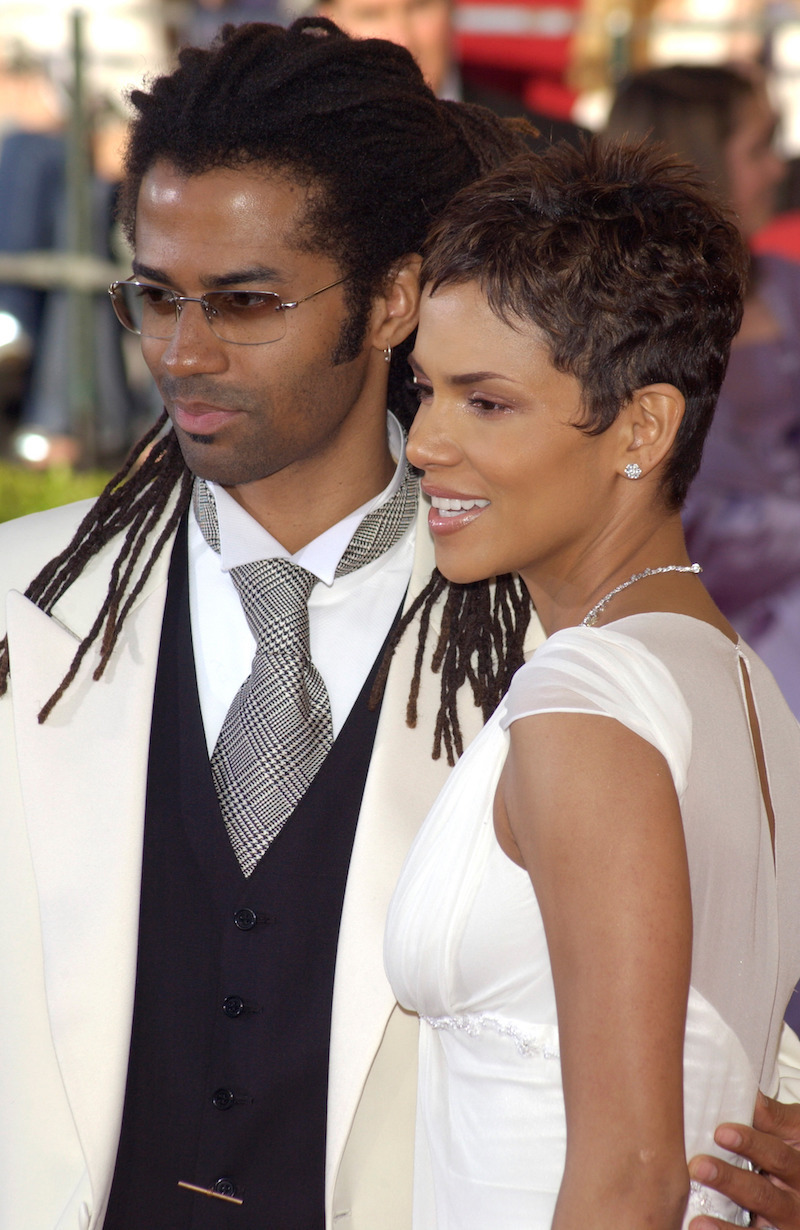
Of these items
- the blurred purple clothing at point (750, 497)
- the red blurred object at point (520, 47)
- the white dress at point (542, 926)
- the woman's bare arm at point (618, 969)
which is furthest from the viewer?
the red blurred object at point (520, 47)

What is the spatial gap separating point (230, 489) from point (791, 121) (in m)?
3.47

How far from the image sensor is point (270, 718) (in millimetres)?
1955

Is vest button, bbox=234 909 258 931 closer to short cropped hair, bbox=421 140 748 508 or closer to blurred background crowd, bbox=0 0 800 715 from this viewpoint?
short cropped hair, bbox=421 140 748 508

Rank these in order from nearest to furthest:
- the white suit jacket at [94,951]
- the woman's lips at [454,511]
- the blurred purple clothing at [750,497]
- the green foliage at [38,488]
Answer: the woman's lips at [454,511] < the white suit jacket at [94,951] < the blurred purple clothing at [750,497] < the green foliage at [38,488]

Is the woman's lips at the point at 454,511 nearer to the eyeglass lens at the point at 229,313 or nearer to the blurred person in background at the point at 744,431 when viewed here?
the eyeglass lens at the point at 229,313

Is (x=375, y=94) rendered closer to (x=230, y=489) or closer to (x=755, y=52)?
(x=230, y=489)

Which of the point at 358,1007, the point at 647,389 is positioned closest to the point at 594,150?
the point at 647,389

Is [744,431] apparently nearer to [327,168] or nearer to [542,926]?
[327,168]

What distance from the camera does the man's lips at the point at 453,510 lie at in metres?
1.67

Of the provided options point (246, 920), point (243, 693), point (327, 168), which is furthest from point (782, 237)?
point (246, 920)

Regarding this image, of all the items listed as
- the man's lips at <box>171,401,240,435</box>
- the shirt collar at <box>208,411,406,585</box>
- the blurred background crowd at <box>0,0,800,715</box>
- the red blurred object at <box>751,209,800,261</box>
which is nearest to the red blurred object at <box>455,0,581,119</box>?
the blurred background crowd at <box>0,0,800,715</box>

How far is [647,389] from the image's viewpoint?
1.55m

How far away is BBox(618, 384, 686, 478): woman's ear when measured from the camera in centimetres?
156

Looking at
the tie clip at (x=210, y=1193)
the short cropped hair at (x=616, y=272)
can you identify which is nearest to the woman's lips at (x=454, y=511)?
the short cropped hair at (x=616, y=272)
